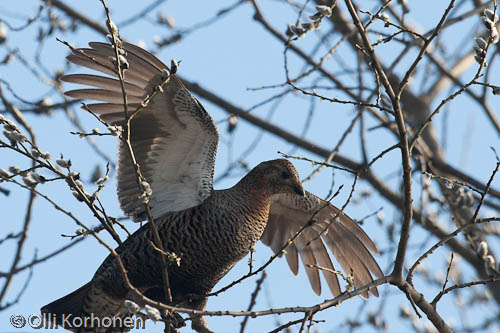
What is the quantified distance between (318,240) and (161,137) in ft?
5.84

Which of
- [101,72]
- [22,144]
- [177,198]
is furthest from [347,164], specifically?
[22,144]

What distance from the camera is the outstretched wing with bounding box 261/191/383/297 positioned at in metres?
5.78

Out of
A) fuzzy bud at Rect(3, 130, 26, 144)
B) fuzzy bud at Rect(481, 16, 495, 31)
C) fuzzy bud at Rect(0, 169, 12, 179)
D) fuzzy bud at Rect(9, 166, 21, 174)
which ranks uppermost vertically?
fuzzy bud at Rect(481, 16, 495, 31)

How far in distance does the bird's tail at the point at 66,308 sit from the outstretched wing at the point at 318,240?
5.57ft

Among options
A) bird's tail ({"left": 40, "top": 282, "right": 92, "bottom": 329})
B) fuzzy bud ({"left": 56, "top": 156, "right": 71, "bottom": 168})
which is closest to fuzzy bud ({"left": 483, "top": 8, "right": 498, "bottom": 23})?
fuzzy bud ({"left": 56, "top": 156, "right": 71, "bottom": 168})

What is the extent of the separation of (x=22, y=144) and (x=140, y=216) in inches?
77.8

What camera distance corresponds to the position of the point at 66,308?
526cm

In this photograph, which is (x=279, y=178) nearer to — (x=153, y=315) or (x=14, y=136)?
(x=153, y=315)

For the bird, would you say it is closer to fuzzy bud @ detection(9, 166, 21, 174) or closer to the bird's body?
the bird's body

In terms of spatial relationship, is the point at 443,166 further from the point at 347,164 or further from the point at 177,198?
the point at 177,198

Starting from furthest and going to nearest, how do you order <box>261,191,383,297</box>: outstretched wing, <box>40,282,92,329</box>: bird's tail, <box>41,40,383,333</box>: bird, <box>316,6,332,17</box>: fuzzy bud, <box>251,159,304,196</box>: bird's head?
A: <box>261,191,383,297</box>: outstretched wing < <box>251,159,304,196</box>: bird's head < <box>40,282,92,329</box>: bird's tail < <box>41,40,383,333</box>: bird < <box>316,6,332,17</box>: fuzzy bud

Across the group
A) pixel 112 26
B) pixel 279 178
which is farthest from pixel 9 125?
pixel 279 178

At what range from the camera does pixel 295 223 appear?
6.16 m

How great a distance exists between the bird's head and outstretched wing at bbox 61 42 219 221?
0.43 m
